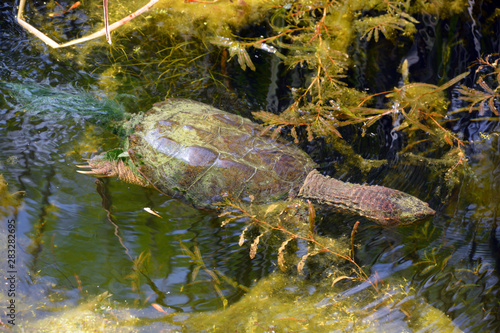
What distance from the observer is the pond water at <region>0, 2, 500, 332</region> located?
2.08m

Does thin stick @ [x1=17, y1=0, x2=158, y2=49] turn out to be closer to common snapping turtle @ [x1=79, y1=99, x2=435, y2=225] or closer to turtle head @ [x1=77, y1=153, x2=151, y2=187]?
common snapping turtle @ [x1=79, y1=99, x2=435, y2=225]

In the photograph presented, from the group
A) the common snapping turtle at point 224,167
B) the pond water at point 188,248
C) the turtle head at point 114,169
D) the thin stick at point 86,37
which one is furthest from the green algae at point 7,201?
the thin stick at point 86,37

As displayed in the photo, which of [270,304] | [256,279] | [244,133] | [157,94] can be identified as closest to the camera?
[270,304]

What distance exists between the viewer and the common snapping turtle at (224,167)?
7.93 feet

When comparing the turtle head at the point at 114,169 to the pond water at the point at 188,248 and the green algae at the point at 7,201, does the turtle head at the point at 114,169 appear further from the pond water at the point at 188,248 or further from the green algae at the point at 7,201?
the green algae at the point at 7,201

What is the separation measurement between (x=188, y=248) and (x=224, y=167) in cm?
64

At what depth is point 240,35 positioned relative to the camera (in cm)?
321

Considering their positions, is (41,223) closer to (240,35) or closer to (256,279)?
(256,279)

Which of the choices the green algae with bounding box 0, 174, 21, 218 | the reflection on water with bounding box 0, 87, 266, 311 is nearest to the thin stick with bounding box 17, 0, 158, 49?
the reflection on water with bounding box 0, 87, 266, 311

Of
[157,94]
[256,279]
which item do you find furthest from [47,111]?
[256,279]

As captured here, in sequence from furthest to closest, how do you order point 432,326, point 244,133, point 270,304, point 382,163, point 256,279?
1. point 382,163
2. point 244,133
3. point 256,279
4. point 270,304
5. point 432,326

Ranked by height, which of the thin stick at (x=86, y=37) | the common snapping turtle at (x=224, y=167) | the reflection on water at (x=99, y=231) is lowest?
the reflection on water at (x=99, y=231)

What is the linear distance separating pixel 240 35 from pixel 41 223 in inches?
88.7

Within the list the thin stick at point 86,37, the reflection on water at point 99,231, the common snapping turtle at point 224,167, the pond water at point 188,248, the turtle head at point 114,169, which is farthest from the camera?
the turtle head at point 114,169
